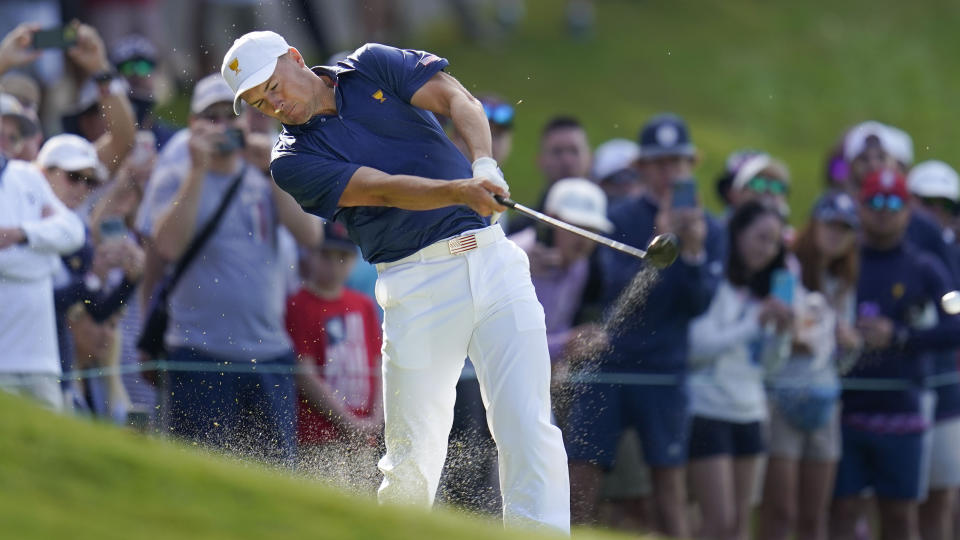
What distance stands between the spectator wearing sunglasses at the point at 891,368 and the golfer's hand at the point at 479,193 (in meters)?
3.76

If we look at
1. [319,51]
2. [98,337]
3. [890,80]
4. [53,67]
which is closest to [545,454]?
[98,337]

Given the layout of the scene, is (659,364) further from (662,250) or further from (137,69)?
(137,69)

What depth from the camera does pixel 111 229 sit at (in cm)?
816

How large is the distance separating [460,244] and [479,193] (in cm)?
43

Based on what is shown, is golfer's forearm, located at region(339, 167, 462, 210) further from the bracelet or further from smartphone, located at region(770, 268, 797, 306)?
smartphone, located at region(770, 268, 797, 306)

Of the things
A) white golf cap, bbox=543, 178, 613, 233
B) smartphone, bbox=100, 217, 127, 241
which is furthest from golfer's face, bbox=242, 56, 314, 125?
white golf cap, bbox=543, 178, 613, 233

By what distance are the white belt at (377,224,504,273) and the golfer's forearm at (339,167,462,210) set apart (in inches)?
8.2

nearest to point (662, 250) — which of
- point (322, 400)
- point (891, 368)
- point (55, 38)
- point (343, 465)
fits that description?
point (343, 465)

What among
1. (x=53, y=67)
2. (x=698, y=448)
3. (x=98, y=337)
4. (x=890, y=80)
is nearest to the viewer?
(x=98, y=337)

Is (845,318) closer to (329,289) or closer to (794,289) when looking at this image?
(794,289)

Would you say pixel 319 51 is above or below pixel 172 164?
above

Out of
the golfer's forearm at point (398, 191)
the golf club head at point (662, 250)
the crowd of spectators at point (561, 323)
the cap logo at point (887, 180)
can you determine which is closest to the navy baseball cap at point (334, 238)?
the crowd of spectators at point (561, 323)

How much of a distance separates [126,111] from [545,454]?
3376mm

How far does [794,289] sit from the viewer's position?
9016 mm
